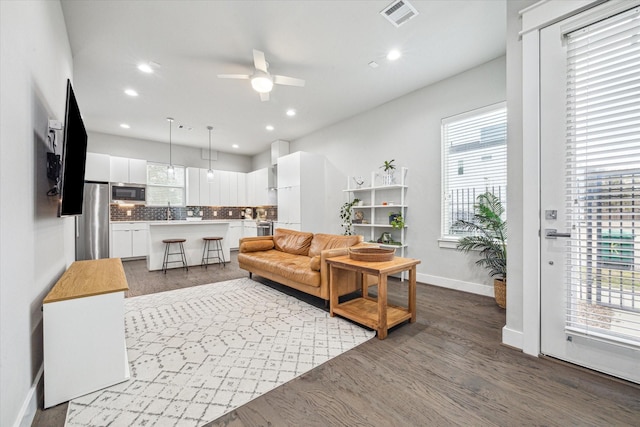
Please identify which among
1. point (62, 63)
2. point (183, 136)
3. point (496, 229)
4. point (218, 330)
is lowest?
point (218, 330)

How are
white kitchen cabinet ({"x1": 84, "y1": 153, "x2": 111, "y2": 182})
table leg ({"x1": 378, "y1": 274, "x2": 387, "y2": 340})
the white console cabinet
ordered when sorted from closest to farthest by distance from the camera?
the white console cabinet, table leg ({"x1": 378, "y1": 274, "x2": 387, "y2": 340}), white kitchen cabinet ({"x1": 84, "y1": 153, "x2": 111, "y2": 182})

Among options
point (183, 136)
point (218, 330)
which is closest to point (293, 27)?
point (218, 330)

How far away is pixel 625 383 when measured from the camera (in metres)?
1.73

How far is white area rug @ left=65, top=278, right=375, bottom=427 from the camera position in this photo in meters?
1.55

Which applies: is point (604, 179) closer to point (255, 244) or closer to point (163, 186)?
point (255, 244)

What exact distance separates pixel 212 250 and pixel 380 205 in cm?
386

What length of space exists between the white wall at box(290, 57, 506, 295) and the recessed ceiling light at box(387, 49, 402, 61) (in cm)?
108

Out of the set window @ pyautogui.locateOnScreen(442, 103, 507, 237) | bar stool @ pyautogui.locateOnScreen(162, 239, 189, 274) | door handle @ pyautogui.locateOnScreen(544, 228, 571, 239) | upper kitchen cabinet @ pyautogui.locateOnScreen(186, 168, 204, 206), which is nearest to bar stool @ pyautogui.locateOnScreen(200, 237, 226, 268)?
bar stool @ pyautogui.locateOnScreen(162, 239, 189, 274)

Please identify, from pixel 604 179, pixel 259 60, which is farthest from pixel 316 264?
pixel 604 179

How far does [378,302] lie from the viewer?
93.8 inches

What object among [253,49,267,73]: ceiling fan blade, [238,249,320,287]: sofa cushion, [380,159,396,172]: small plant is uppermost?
[253,49,267,73]: ceiling fan blade

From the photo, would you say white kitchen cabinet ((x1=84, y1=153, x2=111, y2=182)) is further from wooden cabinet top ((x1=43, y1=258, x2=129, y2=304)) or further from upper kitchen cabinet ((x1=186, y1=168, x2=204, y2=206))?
wooden cabinet top ((x1=43, y1=258, x2=129, y2=304))

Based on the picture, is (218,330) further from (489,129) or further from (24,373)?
(489,129)

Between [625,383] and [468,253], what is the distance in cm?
208
